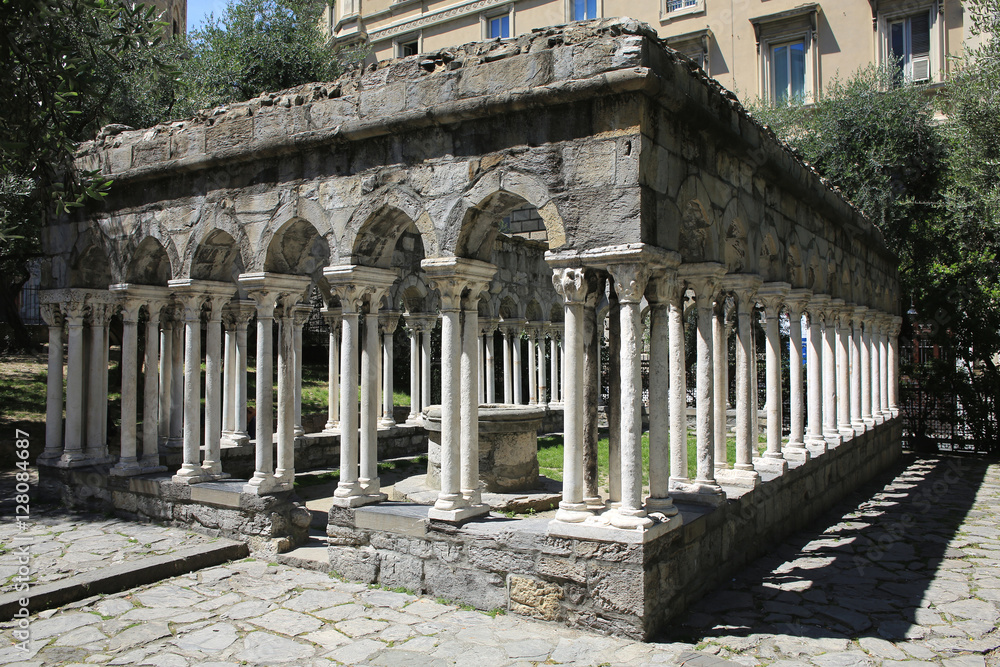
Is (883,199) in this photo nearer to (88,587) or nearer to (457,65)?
(457,65)

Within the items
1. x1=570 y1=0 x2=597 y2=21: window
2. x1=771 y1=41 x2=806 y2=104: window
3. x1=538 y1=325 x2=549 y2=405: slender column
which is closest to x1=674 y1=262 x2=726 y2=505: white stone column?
x1=538 y1=325 x2=549 y2=405: slender column

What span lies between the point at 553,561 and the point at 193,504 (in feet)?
14.4

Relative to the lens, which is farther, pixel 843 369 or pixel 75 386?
pixel 843 369

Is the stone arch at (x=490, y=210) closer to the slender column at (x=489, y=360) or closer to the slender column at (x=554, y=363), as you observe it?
the slender column at (x=489, y=360)

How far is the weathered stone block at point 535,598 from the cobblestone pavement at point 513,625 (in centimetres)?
9

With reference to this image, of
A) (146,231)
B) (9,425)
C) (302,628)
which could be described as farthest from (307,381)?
(302,628)

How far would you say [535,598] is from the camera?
549cm

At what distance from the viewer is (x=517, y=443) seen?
894cm

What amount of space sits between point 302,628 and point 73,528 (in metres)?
4.12

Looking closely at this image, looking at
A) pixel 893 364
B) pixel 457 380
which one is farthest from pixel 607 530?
pixel 893 364

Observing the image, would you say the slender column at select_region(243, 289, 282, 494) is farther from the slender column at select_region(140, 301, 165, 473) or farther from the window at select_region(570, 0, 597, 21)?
the window at select_region(570, 0, 597, 21)

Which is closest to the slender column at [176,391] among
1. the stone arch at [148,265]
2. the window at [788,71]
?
the stone arch at [148,265]

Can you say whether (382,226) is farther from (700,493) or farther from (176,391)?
(176,391)

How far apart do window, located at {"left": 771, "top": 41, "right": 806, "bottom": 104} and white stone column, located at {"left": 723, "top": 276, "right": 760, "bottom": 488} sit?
1611 cm
